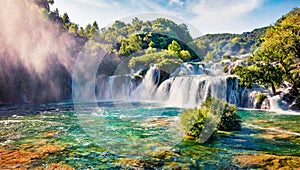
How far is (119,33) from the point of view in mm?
59312

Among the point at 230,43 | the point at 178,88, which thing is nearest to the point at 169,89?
the point at 178,88

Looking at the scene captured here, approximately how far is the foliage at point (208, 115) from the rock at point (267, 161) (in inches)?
90.7

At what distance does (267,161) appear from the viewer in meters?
6.09

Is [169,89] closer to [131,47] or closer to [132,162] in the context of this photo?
[131,47]

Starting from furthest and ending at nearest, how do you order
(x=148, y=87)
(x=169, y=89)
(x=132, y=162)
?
(x=148, y=87) < (x=169, y=89) < (x=132, y=162)

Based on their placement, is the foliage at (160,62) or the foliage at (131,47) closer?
the foliage at (160,62)

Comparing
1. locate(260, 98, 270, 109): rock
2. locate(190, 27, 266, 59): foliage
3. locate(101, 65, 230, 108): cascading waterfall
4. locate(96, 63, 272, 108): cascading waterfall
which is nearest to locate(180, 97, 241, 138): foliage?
locate(96, 63, 272, 108): cascading waterfall

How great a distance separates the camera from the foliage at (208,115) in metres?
8.65

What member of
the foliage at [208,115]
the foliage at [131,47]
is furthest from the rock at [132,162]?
the foliage at [131,47]

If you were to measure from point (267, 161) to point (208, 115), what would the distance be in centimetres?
303

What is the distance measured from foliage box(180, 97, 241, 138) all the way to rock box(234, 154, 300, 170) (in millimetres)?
2303

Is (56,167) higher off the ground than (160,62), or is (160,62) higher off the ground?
(160,62)

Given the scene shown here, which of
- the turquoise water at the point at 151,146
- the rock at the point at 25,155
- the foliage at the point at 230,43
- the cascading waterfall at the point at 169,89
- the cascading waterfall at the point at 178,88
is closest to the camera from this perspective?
the rock at the point at 25,155

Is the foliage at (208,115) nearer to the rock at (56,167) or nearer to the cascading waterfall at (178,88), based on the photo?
the cascading waterfall at (178,88)
